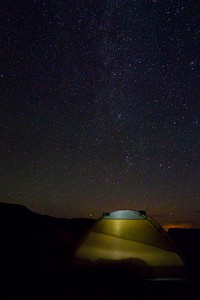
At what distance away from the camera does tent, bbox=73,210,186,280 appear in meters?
7.00

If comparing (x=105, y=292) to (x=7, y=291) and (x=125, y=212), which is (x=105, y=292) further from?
(x=125, y=212)

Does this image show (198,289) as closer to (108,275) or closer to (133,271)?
(133,271)

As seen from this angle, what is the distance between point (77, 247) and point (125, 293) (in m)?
2.58

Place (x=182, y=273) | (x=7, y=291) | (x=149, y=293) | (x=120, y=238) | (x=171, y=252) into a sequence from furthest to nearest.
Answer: (x=120, y=238)
(x=171, y=252)
(x=182, y=273)
(x=7, y=291)
(x=149, y=293)

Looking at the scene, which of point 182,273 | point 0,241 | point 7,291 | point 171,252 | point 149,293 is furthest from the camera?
point 0,241

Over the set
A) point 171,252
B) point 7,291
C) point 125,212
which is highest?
point 125,212

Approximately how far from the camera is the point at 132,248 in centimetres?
789

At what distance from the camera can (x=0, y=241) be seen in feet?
46.3

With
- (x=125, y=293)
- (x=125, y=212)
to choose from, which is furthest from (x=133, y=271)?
(x=125, y=212)

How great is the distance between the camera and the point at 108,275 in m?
6.43

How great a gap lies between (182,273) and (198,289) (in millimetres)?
1078

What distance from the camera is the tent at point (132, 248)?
23.0 feet

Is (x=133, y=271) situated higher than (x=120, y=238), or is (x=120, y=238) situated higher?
(x=120, y=238)

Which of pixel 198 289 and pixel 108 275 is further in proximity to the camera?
pixel 108 275
